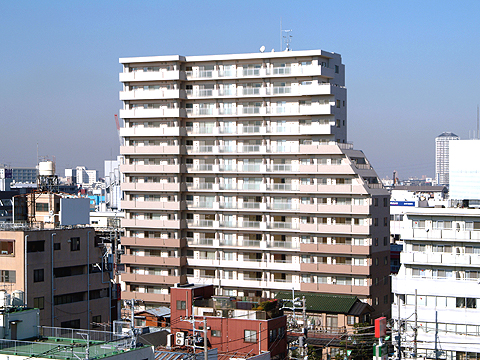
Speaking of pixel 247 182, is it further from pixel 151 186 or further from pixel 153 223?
pixel 153 223

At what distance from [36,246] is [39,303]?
4.97 m

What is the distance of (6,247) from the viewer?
62.1 m

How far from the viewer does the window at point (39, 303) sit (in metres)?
61.7

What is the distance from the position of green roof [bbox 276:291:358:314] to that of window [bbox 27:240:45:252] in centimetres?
2999

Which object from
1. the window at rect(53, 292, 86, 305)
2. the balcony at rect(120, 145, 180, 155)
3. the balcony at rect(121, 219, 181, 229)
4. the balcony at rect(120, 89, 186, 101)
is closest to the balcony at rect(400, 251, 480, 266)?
the window at rect(53, 292, 86, 305)

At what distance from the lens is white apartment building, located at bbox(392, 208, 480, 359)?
6041 centimetres

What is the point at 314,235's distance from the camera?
275 feet

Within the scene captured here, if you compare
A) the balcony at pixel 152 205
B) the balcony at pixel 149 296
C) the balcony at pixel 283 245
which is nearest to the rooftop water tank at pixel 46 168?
the balcony at pixel 152 205

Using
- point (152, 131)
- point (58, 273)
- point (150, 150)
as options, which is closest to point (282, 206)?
point (150, 150)

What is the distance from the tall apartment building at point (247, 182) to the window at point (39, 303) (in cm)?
2788

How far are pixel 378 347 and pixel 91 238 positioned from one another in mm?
30678

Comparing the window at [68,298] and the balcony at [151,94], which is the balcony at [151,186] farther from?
the window at [68,298]

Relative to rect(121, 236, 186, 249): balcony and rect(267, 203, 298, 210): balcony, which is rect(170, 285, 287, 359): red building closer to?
rect(267, 203, 298, 210): balcony

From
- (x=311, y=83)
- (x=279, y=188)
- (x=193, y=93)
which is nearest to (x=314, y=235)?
(x=279, y=188)
